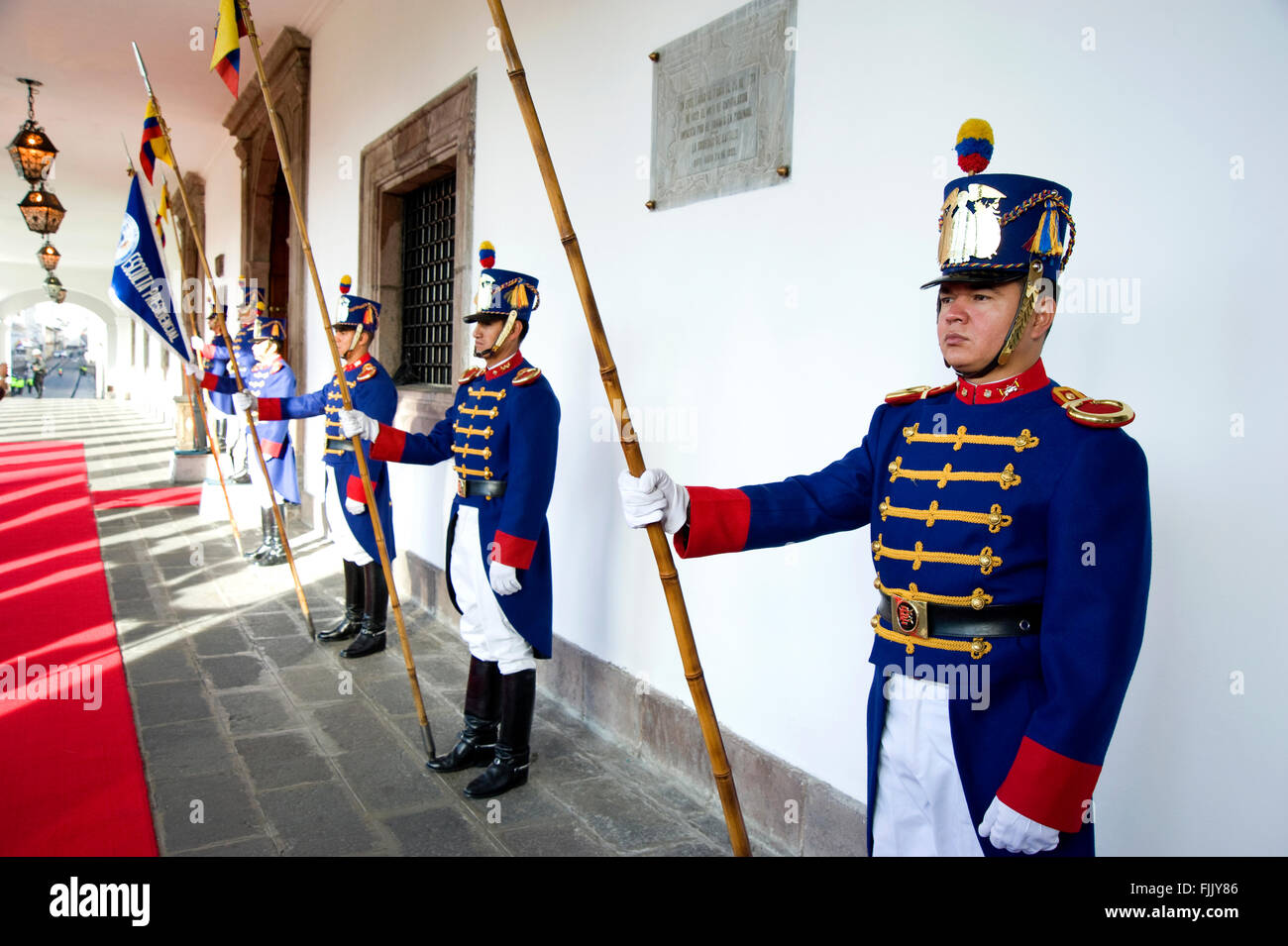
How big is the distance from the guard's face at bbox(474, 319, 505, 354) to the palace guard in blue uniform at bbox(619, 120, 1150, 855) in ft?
5.76

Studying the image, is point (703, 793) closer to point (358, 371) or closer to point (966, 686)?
point (966, 686)

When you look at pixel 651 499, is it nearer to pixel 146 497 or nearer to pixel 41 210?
pixel 146 497

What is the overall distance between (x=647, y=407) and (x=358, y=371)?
1.87 metres

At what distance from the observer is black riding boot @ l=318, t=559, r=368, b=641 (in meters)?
4.89

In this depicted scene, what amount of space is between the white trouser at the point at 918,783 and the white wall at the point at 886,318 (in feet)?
1.85

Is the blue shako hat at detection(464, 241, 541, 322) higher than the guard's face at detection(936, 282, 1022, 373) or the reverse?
higher

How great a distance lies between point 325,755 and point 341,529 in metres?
1.66

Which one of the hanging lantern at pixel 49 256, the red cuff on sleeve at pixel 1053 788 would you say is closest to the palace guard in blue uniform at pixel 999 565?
the red cuff on sleeve at pixel 1053 788

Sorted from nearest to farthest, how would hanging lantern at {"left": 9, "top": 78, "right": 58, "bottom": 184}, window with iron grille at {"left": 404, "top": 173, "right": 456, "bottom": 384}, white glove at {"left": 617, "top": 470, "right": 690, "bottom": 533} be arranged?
white glove at {"left": 617, "top": 470, "right": 690, "bottom": 533}
window with iron grille at {"left": 404, "top": 173, "right": 456, "bottom": 384}
hanging lantern at {"left": 9, "top": 78, "right": 58, "bottom": 184}

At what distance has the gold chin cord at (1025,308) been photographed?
4.82 feet

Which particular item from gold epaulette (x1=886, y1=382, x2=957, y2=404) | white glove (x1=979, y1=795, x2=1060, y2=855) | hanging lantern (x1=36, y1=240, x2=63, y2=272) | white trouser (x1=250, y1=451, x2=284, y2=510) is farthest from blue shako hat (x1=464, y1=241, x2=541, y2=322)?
hanging lantern (x1=36, y1=240, x2=63, y2=272)

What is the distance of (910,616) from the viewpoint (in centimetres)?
158

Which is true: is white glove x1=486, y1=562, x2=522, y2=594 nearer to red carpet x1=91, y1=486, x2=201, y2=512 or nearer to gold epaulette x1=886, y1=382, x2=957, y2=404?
gold epaulette x1=886, y1=382, x2=957, y2=404

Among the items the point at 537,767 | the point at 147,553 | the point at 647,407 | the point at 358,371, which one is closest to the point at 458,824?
the point at 537,767
